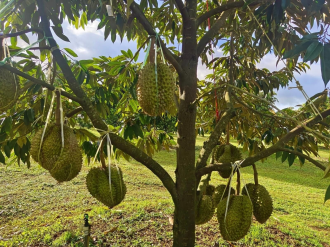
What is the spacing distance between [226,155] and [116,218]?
2.06 metres

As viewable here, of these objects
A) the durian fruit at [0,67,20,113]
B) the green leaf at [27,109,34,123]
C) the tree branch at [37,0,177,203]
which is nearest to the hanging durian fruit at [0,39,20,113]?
the durian fruit at [0,67,20,113]

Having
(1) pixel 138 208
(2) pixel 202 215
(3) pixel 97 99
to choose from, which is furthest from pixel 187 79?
(1) pixel 138 208

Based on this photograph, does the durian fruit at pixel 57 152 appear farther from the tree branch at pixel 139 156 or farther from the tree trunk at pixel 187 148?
the tree trunk at pixel 187 148

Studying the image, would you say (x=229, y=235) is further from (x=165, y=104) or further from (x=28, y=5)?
(x=28, y=5)

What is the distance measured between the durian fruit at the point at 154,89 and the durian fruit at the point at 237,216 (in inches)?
25.4

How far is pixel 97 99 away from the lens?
1877 millimetres

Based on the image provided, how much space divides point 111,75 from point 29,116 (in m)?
0.56

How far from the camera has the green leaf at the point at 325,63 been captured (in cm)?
72

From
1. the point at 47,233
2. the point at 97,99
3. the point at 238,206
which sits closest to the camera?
the point at 238,206

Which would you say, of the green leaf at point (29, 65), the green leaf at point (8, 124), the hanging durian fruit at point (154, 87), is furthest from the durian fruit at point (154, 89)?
the green leaf at point (8, 124)

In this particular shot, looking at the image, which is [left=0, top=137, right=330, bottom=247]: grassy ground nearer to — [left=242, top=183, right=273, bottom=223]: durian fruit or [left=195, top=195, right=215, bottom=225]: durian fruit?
[left=195, top=195, right=215, bottom=225]: durian fruit

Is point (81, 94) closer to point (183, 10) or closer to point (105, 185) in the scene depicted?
point (105, 185)

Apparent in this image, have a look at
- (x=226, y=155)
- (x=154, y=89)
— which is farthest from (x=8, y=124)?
(x=226, y=155)

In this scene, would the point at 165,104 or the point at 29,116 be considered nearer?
the point at 165,104
